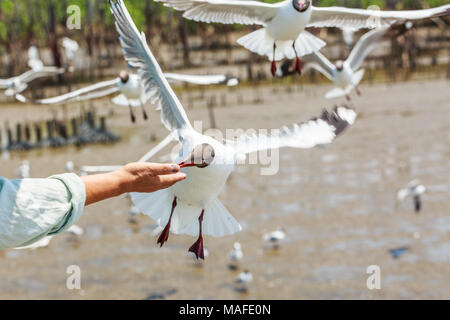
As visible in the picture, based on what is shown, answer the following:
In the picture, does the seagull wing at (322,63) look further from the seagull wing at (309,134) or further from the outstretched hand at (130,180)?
the outstretched hand at (130,180)

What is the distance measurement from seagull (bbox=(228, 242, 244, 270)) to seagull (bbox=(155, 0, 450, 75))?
9.94m

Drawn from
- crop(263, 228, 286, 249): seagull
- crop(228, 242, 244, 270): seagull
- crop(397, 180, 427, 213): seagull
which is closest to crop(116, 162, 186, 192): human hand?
crop(228, 242, 244, 270): seagull

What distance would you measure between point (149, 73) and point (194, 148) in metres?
0.81

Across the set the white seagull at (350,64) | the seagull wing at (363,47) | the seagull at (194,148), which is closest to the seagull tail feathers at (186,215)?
the seagull at (194,148)

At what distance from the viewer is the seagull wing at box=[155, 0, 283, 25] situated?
155 inches

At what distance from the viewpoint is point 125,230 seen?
1669 centimetres

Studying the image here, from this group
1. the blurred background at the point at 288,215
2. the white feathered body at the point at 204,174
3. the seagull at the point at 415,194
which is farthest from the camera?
the seagull at the point at 415,194

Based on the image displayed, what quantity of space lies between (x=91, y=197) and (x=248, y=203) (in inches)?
614

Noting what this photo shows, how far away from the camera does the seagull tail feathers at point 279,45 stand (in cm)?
428

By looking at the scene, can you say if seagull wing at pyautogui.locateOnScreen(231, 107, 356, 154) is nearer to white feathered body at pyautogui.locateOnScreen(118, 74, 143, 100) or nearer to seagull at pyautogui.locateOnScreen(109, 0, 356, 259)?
seagull at pyautogui.locateOnScreen(109, 0, 356, 259)

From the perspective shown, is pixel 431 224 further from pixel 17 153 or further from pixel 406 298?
pixel 17 153

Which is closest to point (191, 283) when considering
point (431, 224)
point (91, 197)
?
point (431, 224)

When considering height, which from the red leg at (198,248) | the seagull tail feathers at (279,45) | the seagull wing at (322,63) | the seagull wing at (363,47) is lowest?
the red leg at (198,248)

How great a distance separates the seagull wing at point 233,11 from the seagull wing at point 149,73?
1.22 feet
